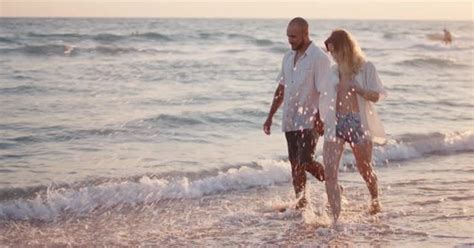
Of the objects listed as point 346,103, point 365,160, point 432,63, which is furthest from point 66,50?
point 346,103

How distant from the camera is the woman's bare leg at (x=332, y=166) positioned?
661cm

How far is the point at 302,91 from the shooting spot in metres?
6.93

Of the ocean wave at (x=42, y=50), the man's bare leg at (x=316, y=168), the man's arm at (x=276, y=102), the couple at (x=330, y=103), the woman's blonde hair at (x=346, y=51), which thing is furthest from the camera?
the ocean wave at (x=42, y=50)

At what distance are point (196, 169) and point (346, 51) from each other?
3.77 m

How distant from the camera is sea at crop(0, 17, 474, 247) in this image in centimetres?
686

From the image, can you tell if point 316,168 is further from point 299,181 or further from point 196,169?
point 196,169

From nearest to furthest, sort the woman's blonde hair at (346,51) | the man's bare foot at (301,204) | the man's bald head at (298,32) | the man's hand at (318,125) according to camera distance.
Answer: the woman's blonde hair at (346,51), the man's bald head at (298,32), the man's hand at (318,125), the man's bare foot at (301,204)

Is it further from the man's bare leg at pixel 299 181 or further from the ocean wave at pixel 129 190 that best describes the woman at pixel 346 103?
the ocean wave at pixel 129 190

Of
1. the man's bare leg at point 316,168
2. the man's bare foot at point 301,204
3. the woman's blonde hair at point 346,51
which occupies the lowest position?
the man's bare foot at point 301,204

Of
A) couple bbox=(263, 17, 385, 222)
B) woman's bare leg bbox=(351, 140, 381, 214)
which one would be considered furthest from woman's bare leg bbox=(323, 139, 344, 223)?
woman's bare leg bbox=(351, 140, 381, 214)

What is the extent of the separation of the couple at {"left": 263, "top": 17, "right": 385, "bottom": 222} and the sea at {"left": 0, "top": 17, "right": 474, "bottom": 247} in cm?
57

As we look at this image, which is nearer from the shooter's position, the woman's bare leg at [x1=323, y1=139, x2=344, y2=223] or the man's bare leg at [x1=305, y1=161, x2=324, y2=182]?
the woman's bare leg at [x1=323, y1=139, x2=344, y2=223]

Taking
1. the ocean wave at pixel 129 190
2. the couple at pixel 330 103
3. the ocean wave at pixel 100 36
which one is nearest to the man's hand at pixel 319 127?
the couple at pixel 330 103

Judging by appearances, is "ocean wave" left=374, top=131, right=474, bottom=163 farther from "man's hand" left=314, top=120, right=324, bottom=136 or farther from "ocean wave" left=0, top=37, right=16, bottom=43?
"ocean wave" left=0, top=37, right=16, bottom=43
